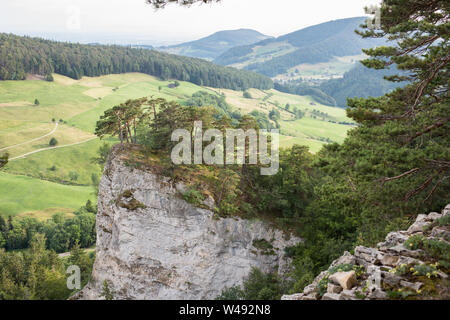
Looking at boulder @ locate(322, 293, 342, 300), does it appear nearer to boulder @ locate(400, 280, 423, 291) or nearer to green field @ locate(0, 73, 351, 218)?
boulder @ locate(400, 280, 423, 291)

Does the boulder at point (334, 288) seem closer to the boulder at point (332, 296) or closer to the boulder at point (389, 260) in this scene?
the boulder at point (332, 296)

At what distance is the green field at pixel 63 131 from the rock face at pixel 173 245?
2116 inches

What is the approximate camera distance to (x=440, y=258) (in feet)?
30.3

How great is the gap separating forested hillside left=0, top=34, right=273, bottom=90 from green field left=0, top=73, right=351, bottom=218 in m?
6.37

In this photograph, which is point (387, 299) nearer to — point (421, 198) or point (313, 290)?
point (313, 290)

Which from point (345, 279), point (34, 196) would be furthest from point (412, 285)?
point (34, 196)

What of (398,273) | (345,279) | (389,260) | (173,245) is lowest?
(173,245)

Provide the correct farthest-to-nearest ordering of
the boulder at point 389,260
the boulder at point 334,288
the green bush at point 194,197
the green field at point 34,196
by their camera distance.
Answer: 1. the green field at point 34,196
2. the green bush at point 194,197
3. the boulder at point 389,260
4. the boulder at point 334,288

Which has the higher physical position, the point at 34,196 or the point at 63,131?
the point at 63,131

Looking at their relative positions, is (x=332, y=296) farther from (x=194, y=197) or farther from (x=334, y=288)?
(x=194, y=197)

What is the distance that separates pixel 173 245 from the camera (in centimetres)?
3033

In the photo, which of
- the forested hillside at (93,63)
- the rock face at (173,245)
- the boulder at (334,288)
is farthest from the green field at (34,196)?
the boulder at (334,288)

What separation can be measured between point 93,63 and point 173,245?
529 feet

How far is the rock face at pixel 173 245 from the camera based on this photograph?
30.1 metres
